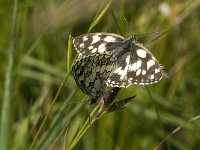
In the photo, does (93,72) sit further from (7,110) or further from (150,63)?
(7,110)

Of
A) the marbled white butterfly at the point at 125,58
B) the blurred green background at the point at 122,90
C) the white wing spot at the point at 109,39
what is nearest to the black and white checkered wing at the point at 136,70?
the marbled white butterfly at the point at 125,58

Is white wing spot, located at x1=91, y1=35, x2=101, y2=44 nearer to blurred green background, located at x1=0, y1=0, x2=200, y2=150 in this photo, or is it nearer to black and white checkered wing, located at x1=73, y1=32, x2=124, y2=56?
black and white checkered wing, located at x1=73, y1=32, x2=124, y2=56

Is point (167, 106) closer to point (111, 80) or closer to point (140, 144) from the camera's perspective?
point (140, 144)

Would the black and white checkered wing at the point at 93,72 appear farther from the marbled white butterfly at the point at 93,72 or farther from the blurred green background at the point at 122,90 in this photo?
the blurred green background at the point at 122,90

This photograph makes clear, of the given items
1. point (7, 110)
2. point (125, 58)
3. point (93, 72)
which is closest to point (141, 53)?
point (125, 58)

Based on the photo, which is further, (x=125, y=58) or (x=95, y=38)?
(x=95, y=38)

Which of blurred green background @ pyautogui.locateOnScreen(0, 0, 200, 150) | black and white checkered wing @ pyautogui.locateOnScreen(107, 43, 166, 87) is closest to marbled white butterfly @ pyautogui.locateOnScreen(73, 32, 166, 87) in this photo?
black and white checkered wing @ pyautogui.locateOnScreen(107, 43, 166, 87)

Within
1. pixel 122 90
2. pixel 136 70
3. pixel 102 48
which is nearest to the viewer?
pixel 136 70
